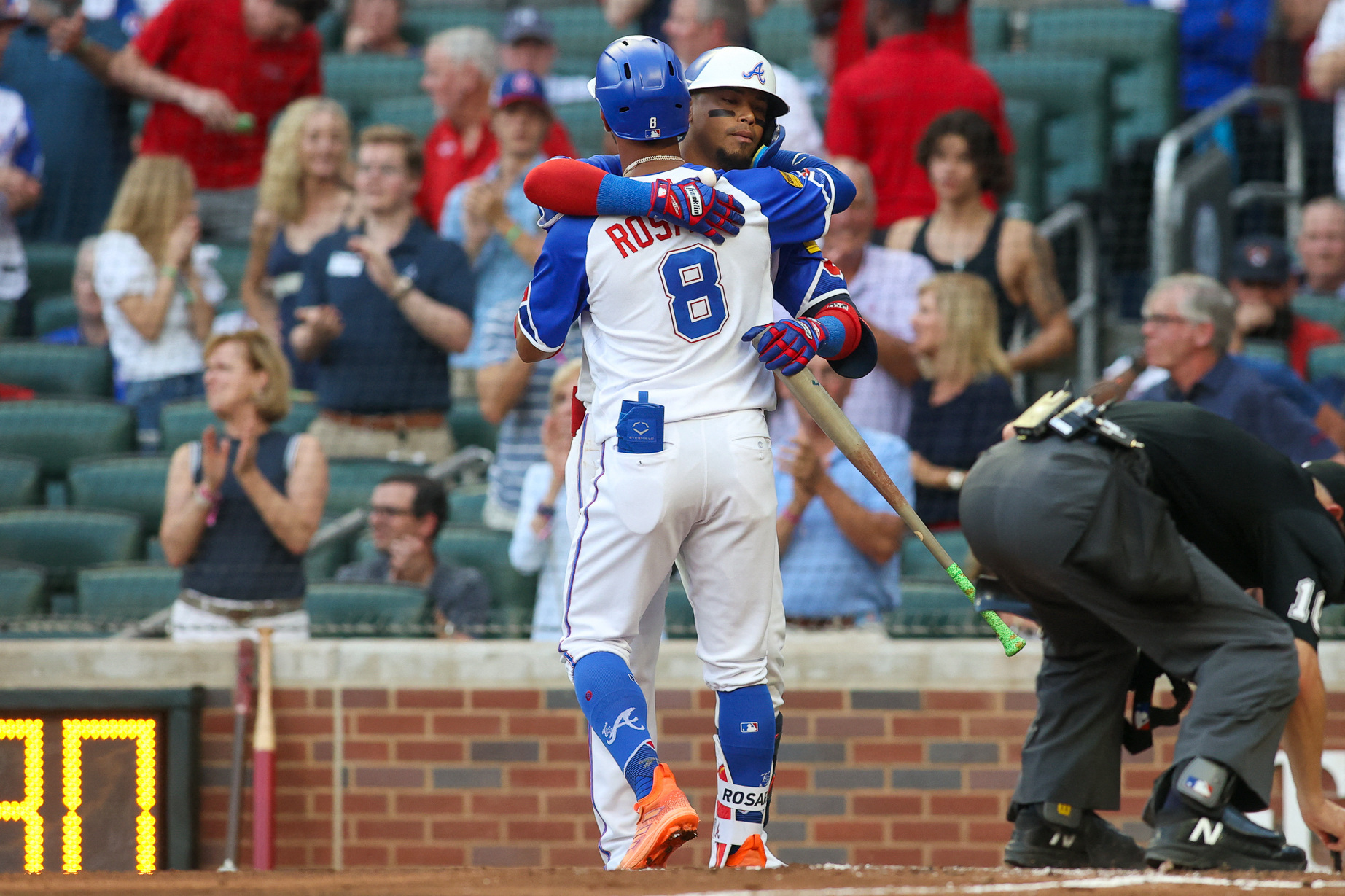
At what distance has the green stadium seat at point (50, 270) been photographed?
7.61 meters

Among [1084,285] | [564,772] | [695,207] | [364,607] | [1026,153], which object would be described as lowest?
[564,772]

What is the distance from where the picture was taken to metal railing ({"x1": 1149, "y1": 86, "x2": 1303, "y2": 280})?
6555 mm

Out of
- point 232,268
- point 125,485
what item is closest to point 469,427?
point 125,485

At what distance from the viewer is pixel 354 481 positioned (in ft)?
20.3

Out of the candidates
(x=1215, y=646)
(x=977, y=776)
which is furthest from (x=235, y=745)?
(x=1215, y=646)

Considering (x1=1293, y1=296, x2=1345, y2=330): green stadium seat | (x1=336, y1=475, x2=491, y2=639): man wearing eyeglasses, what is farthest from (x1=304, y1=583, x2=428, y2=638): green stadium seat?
(x1=1293, y1=296, x2=1345, y2=330): green stadium seat

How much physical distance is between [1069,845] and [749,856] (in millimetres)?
1116

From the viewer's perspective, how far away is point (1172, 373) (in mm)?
5285

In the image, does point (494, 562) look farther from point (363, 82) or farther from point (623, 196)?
point (363, 82)

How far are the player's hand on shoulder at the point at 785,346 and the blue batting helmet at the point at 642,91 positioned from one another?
448 mm

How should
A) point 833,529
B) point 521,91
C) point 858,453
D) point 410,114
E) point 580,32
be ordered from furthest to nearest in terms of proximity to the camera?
point 580,32
point 410,114
point 521,91
point 833,529
point 858,453

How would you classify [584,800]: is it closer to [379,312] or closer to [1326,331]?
[379,312]

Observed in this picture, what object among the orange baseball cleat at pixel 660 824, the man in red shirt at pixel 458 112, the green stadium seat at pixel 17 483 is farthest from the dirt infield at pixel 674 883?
the man in red shirt at pixel 458 112

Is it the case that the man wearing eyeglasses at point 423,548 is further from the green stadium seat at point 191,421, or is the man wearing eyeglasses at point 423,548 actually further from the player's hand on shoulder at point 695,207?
the player's hand on shoulder at point 695,207
